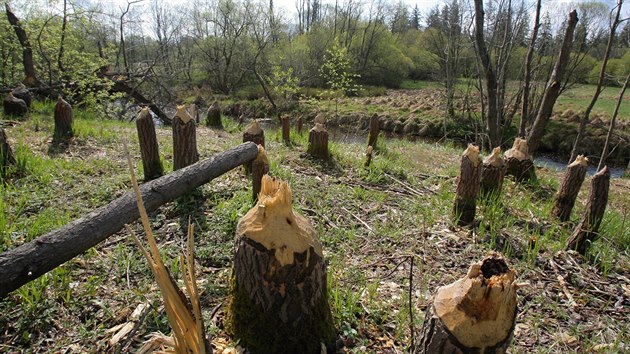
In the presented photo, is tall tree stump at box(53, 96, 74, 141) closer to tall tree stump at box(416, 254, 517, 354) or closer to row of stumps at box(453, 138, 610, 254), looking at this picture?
row of stumps at box(453, 138, 610, 254)

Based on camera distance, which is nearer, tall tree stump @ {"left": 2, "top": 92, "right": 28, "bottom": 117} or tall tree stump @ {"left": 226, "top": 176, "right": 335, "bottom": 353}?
tall tree stump @ {"left": 226, "top": 176, "right": 335, "bottom": 353}

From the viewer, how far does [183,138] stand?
4551 millimetres

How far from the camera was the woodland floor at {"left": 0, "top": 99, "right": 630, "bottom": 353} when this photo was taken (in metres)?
2.28

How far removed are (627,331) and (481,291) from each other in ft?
6.88

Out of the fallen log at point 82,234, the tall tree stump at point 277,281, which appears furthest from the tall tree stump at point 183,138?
the tall tree stump at point 277,281

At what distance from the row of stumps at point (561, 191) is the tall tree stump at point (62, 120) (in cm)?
678

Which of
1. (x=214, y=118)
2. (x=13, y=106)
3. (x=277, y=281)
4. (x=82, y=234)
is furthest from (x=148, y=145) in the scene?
(x=214, y=118)

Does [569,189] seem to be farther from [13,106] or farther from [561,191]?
[13,106]

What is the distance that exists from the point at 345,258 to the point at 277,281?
1618mm

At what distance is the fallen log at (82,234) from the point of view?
6.94 feet

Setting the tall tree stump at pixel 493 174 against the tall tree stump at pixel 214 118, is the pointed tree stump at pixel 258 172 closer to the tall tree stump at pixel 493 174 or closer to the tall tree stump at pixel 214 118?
the tall tree stump at pixel 493 174

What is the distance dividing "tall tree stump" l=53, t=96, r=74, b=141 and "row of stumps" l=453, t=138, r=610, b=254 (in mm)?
6784

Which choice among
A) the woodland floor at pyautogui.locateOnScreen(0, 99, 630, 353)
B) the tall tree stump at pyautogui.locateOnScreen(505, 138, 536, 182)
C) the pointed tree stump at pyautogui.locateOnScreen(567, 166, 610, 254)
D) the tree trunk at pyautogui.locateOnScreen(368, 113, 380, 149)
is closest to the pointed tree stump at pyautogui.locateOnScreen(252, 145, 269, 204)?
the woodland floor at pyautogui.locateOnScreen(0, 99, 630, 353)

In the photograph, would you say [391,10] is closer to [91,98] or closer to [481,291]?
[91,98]
